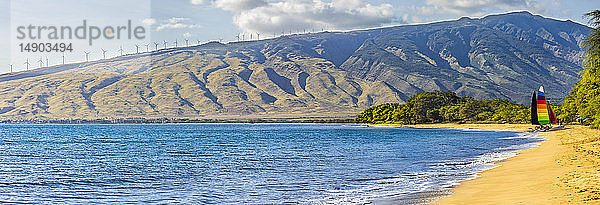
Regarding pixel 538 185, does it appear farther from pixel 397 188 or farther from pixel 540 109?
pixel 540 109

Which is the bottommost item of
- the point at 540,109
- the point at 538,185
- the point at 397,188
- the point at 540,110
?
the point at 397,188

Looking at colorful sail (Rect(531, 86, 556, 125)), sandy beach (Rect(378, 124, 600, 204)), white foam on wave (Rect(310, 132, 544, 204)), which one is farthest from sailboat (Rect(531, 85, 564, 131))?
white foam on wave (Rect(310, 132, 544, 204))

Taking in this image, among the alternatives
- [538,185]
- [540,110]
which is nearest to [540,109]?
[540,110]

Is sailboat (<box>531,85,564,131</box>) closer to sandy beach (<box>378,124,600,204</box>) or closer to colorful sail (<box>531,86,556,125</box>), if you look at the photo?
colorful sail (<box>531,86,556,125</box>)

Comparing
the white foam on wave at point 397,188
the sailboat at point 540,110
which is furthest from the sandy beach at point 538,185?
the sailboat at point 540,110

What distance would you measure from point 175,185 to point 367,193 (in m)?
14.3

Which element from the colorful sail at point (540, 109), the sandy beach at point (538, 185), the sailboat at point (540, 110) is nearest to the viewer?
the sandy beach at point (538, 185)

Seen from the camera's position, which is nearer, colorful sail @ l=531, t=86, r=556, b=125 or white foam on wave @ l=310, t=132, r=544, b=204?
white foam on wave @ l=310, t=132, r=544, b=204

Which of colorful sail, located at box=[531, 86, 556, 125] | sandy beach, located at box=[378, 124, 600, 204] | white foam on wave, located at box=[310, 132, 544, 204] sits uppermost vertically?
colorful sail, located at box=[531, 86, 556, 125]

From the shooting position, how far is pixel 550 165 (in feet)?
121

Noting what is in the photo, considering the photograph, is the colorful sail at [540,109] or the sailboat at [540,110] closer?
the colorful sail at [540,109]

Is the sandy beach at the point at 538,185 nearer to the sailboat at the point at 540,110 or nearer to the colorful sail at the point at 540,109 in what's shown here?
the colorful sail at the point at 540,109

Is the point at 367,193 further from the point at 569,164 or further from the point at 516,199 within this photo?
the point at 569,164

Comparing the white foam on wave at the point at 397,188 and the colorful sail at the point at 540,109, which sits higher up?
the colorful sail at the point at 540,109
